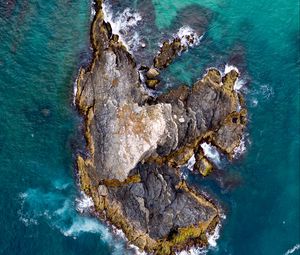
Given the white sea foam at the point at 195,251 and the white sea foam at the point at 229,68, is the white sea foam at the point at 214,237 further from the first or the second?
the white sea foam at the point at 229,68

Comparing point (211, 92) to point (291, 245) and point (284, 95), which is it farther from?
point (291, 245)

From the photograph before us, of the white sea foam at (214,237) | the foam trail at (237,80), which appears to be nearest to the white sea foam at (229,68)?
the foam trail at (237,80)

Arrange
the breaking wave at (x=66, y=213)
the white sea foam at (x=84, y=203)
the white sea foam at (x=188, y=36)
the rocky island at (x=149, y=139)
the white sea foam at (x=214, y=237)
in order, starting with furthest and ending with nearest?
the white sea foam at (x=188, y=36)
the white sea foam at (x=214, y=237)
the white sea foam at (x=84, y=203)
the breaking wave at (x=66, y=213)
the rocky island at (x=149, y=139)

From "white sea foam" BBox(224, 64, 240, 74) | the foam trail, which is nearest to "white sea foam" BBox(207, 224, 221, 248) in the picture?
the foam trail

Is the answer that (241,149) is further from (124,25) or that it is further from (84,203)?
(124,25)

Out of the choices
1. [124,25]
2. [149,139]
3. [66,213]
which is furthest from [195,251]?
[124,25]

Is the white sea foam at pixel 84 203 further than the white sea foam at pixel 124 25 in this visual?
No

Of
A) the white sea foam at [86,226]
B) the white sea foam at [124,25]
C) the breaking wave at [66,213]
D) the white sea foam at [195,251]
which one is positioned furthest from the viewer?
the white sea foam at [124,25]

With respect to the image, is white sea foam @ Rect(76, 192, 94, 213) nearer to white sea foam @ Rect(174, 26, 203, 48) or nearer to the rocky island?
the rocky island

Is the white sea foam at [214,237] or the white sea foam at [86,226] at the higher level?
the white sea foam at [86,226]
